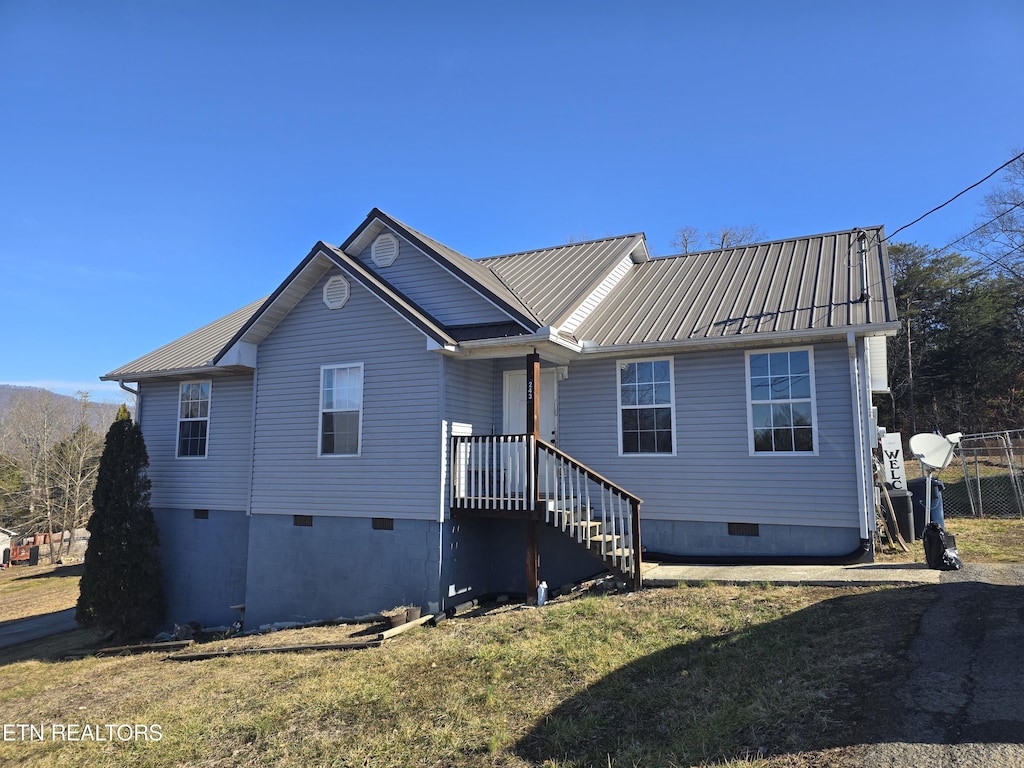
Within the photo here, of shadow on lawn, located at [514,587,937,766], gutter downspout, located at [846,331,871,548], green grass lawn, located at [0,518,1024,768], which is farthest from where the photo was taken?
gutter downspout, located at [846,331,871,548]

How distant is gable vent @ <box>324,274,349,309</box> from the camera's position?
11711 millimetres

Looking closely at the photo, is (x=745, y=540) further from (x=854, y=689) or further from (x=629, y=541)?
(x=854, y=689)

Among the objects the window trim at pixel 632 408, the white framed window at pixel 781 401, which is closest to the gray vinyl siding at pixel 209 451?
the window trim at pixel 632 408

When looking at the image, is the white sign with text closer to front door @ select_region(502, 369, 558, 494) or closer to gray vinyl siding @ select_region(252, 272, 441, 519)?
front door @ select_region(502, 369, 558, 494)

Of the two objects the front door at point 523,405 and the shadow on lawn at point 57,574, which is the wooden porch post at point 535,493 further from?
the shadow on lawn at point 57,574

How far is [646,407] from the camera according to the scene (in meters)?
10.9

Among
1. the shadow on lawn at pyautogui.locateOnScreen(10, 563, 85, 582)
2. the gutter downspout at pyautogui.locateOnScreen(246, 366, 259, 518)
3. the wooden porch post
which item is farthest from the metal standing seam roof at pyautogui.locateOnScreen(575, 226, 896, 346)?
the shadow on lawn at pyautogui.locateOnScreen(10, 563, 85, 582)

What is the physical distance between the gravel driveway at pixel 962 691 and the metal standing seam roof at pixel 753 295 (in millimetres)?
4080

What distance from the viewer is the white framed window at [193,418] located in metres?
14.2

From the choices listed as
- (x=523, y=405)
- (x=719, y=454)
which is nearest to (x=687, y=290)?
(x=719, y=454)

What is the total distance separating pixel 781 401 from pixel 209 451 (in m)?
11.7

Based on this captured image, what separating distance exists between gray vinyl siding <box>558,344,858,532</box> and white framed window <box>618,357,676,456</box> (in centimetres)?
12

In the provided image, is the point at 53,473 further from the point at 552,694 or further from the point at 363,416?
the point at 552,694

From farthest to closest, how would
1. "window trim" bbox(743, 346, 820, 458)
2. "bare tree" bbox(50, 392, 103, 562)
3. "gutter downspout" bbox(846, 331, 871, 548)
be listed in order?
"bare tree" bbox(50, 392, 103, 562)
"window trim" bbox(743, 346, 820, 458)
"gutter downspout" bbox(846, 331, 871, 548)
